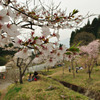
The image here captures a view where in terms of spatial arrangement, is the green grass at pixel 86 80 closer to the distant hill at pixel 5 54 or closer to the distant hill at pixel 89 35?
the distant hill at pixel 5 54

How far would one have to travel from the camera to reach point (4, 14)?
0.43 m

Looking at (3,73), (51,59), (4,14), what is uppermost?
(4,14)

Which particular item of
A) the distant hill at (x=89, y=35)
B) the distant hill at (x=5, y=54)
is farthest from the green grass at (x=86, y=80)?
the distant hill at (x=89, y=35)

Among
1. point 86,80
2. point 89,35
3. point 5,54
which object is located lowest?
point 86,80

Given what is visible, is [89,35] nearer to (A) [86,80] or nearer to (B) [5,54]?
(A) [86,80]

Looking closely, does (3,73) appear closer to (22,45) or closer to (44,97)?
(44,97)

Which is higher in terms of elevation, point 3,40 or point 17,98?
point 3,40

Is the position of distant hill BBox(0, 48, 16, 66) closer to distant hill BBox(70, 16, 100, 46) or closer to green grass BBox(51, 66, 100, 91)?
green grass BBox(51, 66, 100, 91)

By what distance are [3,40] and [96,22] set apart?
66.2ft

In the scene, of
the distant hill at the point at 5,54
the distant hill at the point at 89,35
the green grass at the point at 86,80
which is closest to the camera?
the green grass at the point at 86,80

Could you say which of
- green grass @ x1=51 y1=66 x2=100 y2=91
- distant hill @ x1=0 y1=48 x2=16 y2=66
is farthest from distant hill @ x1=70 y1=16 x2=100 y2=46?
distant hill @ x1=0 y1=48 x2=16 y2=66

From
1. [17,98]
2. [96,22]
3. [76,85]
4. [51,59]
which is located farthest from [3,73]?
[96,22]

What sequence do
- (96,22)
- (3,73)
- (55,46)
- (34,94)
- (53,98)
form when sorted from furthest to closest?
(96,22) < (3,73) < (34,94) < (53,98) < (55,46)

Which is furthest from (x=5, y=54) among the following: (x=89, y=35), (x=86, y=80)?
(x=89, y=35)
